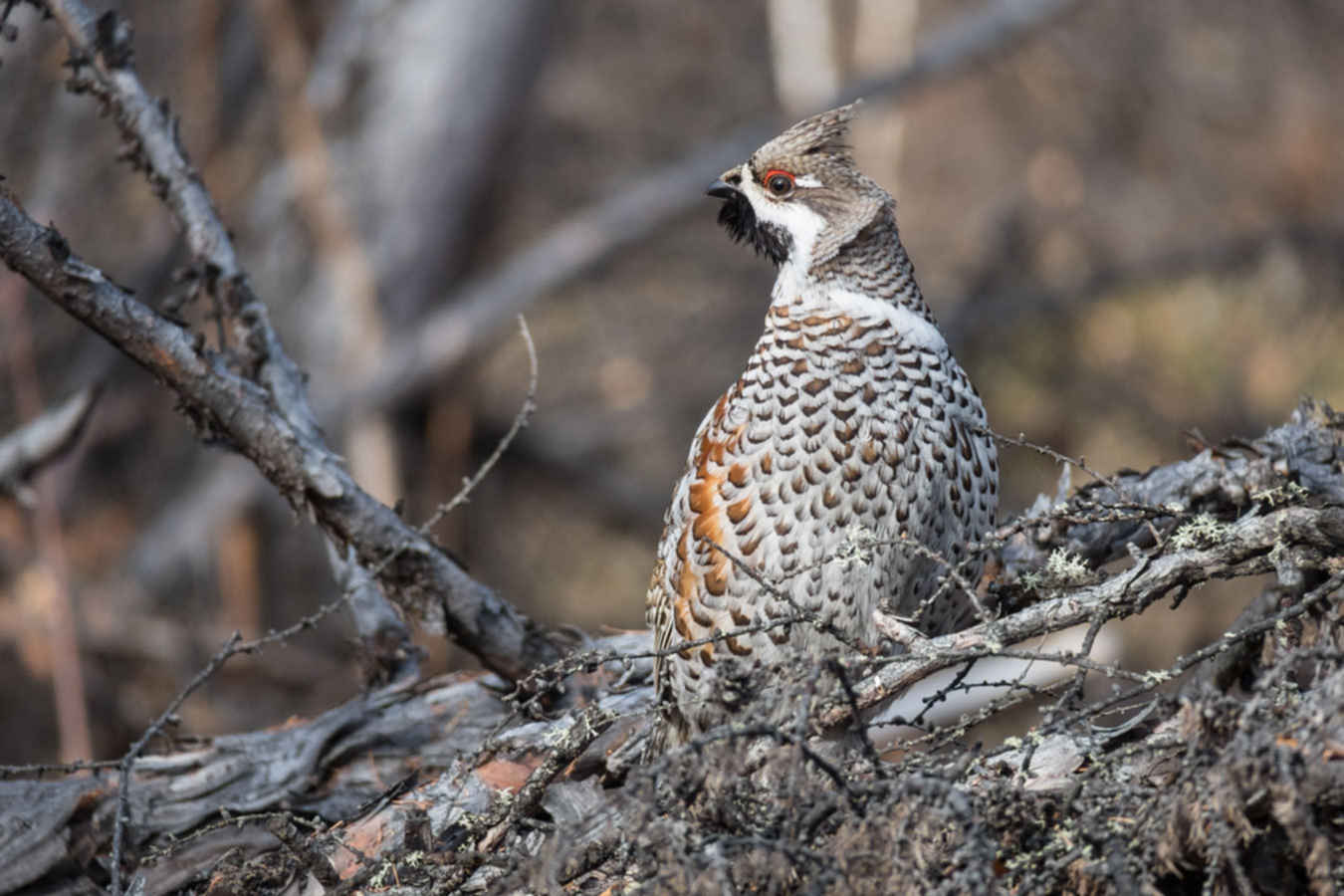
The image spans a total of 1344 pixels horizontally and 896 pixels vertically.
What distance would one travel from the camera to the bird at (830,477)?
10.5ft

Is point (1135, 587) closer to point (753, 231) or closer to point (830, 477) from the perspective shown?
point (830, 477)

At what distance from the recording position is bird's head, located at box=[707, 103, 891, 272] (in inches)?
143

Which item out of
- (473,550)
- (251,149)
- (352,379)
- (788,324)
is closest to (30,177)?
(251,149)

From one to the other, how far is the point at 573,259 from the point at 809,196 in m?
6.29

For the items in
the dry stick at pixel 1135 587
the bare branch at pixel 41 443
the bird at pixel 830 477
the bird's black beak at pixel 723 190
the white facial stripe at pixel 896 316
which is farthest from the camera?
the bare branch at pixel 41 443

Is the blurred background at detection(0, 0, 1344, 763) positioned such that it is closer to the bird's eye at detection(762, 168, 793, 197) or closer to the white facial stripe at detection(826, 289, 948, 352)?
the bird's eye at detection(762, 168, 793, 197)

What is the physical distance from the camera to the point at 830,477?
320cm

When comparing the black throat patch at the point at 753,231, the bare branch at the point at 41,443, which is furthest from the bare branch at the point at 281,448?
the black throat patch at the point at 753,231

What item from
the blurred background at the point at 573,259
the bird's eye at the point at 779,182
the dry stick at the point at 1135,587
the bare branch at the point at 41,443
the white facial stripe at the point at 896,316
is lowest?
the dry stick at the point at 1135,587

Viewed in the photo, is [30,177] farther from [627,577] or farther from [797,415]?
[797,415]

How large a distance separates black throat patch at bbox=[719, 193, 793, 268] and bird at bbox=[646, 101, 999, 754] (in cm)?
8

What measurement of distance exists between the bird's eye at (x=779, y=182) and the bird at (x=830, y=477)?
0.08 metres

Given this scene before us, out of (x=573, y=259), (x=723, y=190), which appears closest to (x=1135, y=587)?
(x=723, y=190)

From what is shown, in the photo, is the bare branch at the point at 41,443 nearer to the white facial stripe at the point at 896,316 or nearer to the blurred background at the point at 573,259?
the white facial stripe at the point at 896,316
